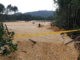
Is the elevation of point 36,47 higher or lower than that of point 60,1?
lower

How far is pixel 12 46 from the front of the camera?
3758 millimetres

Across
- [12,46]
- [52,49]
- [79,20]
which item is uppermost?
[79,20]

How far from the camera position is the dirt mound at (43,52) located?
4.63 m

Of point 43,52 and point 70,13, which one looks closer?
point 43,52

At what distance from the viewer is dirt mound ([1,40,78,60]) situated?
4633mm

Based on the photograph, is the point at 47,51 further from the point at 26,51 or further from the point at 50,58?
the point at 26,51

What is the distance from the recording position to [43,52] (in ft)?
16.8

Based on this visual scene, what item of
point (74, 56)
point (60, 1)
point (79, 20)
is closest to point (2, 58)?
point (74, 56)

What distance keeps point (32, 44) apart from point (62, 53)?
2254mm

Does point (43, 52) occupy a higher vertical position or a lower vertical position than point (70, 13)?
lower

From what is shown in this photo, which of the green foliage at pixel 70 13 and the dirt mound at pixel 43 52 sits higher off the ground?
the green foliage at pixel 70 13

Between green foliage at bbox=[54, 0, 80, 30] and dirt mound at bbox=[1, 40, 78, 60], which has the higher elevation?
green foliage at bbox=[54, 0, 80, 30]

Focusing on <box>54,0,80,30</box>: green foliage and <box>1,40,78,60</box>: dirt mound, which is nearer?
<box>1,40,78,60</box>: dirt mound

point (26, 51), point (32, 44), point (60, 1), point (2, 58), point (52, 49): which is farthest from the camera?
point (60, 1)
